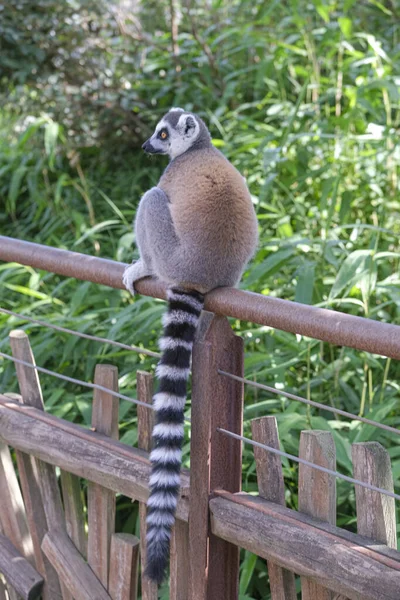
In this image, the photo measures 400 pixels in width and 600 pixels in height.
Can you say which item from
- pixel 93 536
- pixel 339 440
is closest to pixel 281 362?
pixel 339 440

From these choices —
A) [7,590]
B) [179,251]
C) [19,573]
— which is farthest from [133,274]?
[7,590]

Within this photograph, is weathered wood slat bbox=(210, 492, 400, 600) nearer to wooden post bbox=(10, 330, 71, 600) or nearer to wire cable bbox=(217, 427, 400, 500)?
wire cable bbox=(217, 427, 400, 500)

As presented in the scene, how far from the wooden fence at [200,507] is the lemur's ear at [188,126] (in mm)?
826

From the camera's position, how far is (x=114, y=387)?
196cm

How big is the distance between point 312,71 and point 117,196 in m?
1.55

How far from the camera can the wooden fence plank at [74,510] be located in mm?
2102


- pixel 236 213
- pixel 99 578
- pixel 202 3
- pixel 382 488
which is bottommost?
pixel 99 578

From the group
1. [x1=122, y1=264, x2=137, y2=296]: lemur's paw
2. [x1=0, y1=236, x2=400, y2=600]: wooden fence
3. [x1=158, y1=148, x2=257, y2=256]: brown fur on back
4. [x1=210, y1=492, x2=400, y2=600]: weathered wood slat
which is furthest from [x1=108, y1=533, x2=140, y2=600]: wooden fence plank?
[x1=158, y1=148, x2=257, y2=256]: brown fur on back

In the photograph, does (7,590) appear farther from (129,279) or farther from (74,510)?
(129,279)

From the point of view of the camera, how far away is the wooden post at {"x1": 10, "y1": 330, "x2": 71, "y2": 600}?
2.14 metres

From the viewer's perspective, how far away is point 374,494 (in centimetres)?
142

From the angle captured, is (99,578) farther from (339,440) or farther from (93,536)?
(339,440)

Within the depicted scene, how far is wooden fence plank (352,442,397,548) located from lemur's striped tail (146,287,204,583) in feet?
1.19

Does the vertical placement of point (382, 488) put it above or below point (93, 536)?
above
